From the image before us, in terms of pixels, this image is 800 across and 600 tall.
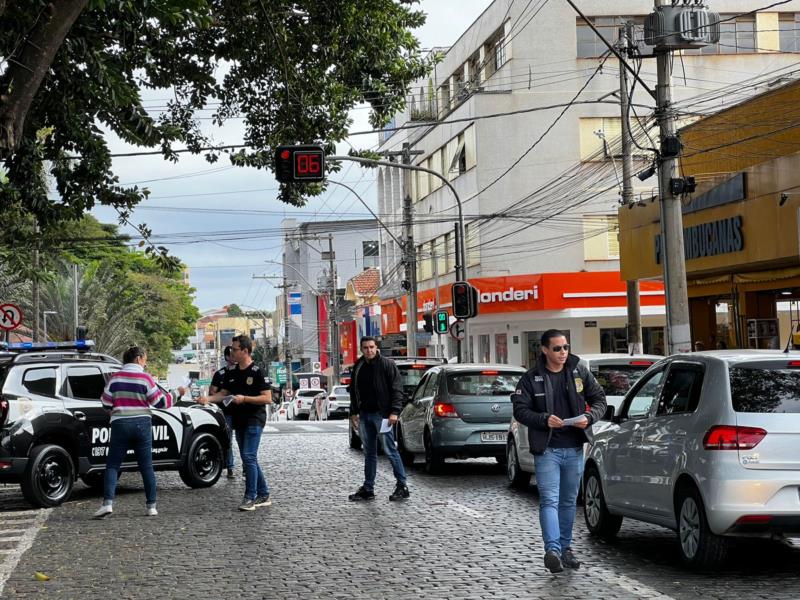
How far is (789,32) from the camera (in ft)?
156

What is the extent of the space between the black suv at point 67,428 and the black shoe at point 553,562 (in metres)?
7.20

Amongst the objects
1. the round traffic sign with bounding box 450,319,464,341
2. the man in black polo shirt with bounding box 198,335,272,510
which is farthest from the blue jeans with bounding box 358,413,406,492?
the round traffic sign with bounding box 450,319,464,341

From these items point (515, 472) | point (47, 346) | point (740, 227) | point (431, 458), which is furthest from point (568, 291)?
point (47, 346)

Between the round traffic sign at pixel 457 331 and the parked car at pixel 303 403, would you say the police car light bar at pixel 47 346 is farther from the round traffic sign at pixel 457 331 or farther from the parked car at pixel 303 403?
the parked car at pixel 303 403

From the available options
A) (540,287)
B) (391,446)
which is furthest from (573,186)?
(391,446)

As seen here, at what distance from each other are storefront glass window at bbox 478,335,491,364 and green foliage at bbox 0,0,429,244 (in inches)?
1280

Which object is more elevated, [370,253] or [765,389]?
[370,253]

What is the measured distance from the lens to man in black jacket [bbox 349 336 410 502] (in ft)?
46.5

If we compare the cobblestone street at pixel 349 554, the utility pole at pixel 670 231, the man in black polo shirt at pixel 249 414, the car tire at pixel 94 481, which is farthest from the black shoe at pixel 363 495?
the utility pole at pixel 670 231

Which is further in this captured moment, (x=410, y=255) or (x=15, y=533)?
(x=410, y=255)

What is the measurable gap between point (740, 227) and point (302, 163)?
9332 millimetres

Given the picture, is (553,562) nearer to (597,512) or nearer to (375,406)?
(597,512)

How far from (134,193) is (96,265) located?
45173 mm

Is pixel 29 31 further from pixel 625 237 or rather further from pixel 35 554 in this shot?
pixel 625 237
